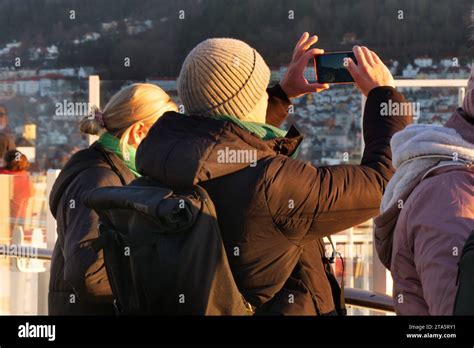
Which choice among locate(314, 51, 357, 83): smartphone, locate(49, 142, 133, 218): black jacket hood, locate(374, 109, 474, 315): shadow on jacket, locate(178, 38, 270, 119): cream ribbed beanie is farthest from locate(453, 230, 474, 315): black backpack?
locate(49, 142, 133, 218): black jacket hood

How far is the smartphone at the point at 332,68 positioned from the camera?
6.60ft

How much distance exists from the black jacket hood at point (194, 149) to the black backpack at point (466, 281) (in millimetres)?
527

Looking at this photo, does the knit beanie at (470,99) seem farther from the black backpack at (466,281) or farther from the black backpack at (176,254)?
the black backpack at (176,254)

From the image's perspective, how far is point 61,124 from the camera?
35.9 feet

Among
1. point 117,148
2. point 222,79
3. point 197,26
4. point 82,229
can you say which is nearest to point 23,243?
point 117,148

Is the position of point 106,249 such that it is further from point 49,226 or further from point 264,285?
point 49,226

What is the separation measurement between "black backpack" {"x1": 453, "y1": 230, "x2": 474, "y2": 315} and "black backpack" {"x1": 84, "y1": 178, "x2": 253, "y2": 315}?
0.49 m

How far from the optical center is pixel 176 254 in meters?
1.66

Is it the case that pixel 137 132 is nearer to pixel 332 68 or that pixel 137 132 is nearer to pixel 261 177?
pixel 332 68

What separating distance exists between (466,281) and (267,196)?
50 centimetres

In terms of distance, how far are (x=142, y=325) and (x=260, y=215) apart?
0.87 feet

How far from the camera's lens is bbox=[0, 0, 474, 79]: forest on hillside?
33.9 ft

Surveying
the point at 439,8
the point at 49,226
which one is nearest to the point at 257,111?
the point at 49,226

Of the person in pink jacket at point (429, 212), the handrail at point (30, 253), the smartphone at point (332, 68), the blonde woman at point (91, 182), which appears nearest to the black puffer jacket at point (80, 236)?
the blonde woman at point (91, 182)
